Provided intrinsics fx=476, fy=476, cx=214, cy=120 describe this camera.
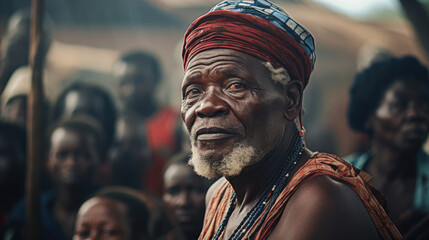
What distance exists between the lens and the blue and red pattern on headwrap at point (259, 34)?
2.21 m

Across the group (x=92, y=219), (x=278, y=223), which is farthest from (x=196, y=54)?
(x=92, y=219)

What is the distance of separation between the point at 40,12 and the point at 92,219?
6.47 ft

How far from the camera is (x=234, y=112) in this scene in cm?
220

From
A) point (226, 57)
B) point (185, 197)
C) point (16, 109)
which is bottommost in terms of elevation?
point (185, 197)

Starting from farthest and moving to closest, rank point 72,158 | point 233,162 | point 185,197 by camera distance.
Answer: point 72,158 → point 185,197 → point 233,162

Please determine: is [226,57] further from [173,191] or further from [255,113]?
[173,191]

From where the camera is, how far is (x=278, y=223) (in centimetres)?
199

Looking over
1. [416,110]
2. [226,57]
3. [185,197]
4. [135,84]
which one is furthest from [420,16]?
[226,57]

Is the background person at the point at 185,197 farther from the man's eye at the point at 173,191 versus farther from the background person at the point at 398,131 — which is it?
the background person at the point at 398,131

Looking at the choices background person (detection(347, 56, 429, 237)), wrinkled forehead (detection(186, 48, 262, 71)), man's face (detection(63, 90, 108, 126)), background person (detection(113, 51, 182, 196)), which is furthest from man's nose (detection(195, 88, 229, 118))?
man's face (detection(63, 90, 108, 126))

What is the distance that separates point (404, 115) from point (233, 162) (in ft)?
7.82

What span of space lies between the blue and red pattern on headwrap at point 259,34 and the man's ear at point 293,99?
0.04m

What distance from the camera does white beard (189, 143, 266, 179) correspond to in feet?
7.16

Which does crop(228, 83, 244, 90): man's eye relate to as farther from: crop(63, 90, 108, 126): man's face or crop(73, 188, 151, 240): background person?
crop(63, 90, 108, 126): man's face
